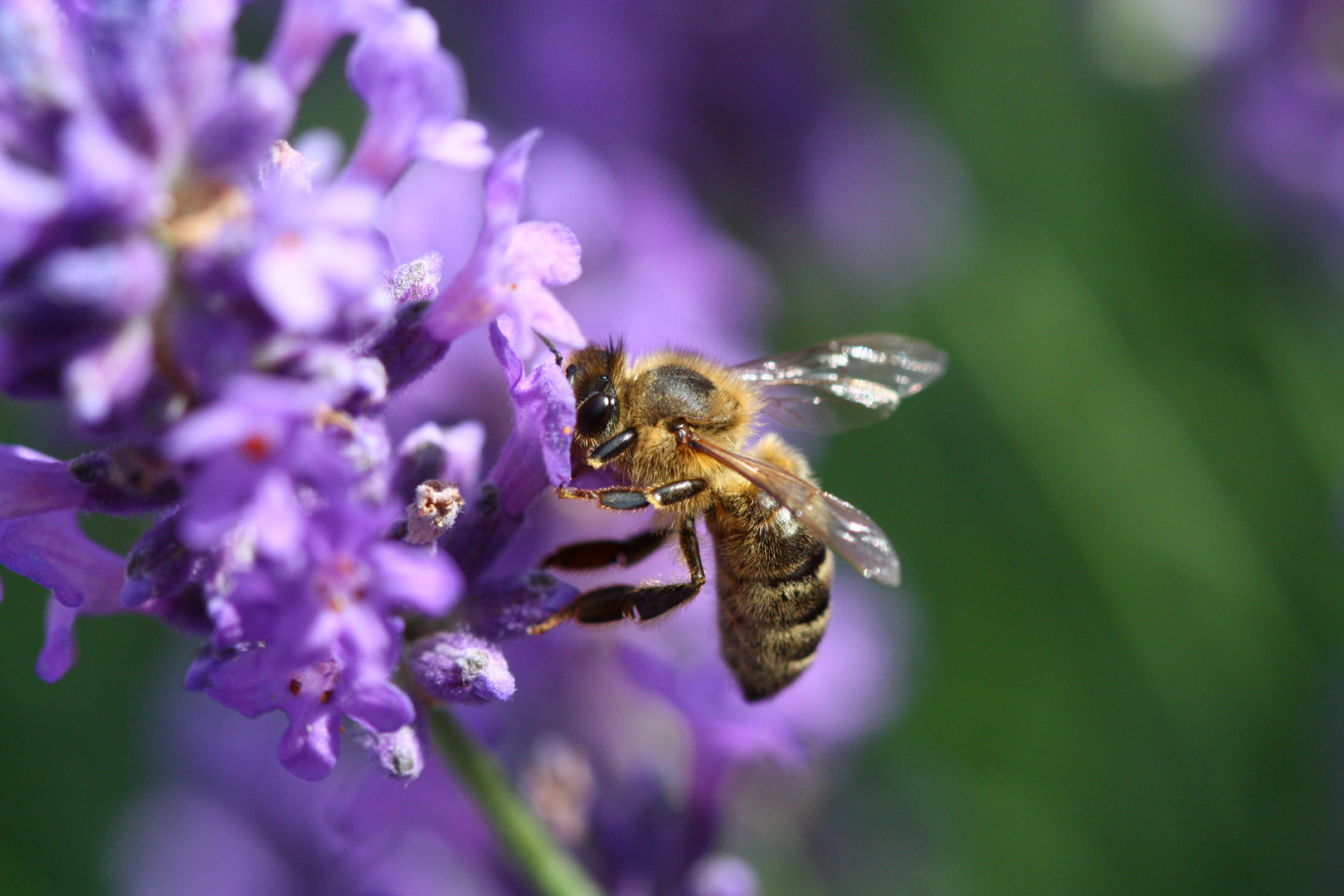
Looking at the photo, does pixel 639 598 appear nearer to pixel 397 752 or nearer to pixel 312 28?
pixel 397 752

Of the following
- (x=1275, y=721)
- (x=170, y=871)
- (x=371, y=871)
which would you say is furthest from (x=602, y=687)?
(x=1275, y=721)

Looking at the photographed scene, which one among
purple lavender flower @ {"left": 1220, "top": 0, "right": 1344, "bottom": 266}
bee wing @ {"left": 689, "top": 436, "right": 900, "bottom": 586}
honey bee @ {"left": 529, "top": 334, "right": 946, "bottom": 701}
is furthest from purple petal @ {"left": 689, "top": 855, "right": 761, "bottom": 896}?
purple lavender flower @ {"left": 1220, "top": 0, "right": 1344, "bottom": 266}

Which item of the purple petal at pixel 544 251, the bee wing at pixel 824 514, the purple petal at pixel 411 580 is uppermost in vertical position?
the purple petal at pixel 544 251

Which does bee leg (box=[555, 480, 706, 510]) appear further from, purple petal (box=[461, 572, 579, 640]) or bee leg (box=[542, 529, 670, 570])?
purple petal (box=[461, 572, 579, 640])

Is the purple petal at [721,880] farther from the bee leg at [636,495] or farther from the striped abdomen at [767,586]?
the bee leg at [636,495]

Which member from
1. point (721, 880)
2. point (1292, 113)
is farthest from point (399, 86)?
point (1292, 113)

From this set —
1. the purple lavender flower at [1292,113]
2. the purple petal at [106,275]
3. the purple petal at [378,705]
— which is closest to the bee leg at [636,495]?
the purple petal at [378,705]
